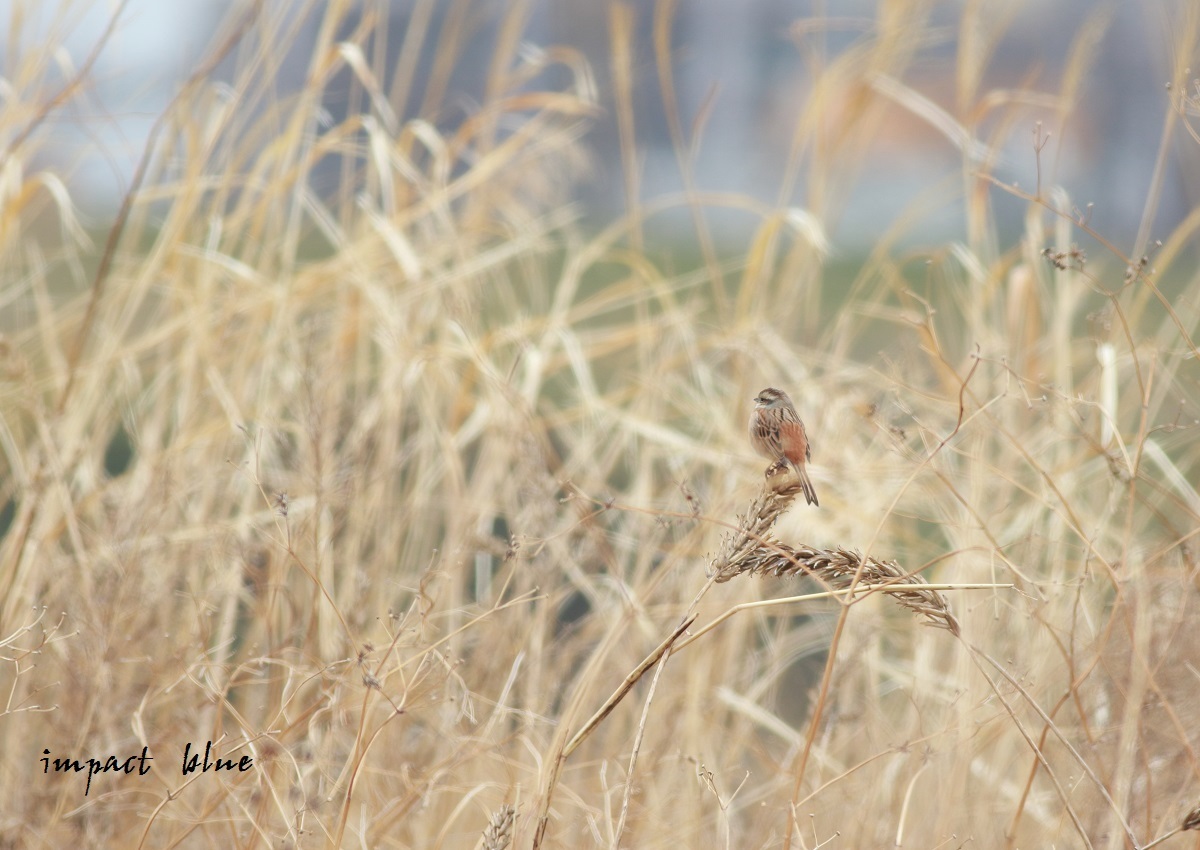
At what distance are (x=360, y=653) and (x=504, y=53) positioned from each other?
1840 millimetres

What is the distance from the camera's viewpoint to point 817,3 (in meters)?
2.91

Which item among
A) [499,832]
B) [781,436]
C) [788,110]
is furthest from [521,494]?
[788,110]

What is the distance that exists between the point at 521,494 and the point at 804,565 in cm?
135

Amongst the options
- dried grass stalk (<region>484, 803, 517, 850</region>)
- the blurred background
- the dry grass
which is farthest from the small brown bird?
the blurred background

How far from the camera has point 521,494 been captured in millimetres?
2592

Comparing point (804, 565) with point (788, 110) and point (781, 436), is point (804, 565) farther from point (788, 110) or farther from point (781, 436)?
point (788, 110)

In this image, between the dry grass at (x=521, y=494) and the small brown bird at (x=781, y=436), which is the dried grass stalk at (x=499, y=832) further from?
the small brown bird at (x=781, y=436)

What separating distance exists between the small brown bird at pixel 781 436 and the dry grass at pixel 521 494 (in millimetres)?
224

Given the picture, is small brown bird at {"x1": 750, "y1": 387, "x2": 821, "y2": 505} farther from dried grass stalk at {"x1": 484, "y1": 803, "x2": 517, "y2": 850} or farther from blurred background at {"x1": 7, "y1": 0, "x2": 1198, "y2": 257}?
blurred background at {"x1": 7, "y1": 0, "x2": 1198, "y2": 257}

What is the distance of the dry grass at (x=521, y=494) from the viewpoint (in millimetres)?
1954

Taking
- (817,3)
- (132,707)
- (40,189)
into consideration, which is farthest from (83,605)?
(817,3)

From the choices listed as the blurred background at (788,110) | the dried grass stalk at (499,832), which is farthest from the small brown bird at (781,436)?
the blurred background at (788,110)

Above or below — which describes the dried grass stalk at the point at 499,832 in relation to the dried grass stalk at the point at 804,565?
below

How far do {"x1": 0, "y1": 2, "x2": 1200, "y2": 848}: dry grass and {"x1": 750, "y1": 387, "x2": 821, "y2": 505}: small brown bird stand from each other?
A: 22cm
